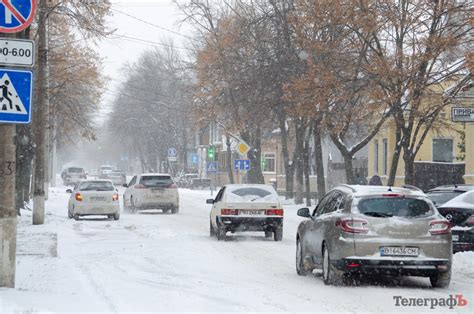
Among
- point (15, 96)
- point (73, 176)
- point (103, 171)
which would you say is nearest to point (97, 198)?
point (15, 96)

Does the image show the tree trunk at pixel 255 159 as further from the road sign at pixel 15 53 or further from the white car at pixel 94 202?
the road sign at pixel 15 53

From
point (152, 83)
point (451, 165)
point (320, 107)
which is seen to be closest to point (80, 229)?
point (320, 107)

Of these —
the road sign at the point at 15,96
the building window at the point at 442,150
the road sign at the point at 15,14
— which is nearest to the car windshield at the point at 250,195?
the road sign at the point at 15,96

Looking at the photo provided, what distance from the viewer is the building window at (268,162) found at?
7356 cm

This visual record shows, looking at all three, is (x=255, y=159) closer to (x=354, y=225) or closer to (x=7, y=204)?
(x=354, y=225)

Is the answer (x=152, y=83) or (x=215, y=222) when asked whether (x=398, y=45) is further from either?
(x=152, y=83)

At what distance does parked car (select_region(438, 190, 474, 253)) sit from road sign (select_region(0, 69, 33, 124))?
29.5 ft

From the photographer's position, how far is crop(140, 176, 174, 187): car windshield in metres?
34.0

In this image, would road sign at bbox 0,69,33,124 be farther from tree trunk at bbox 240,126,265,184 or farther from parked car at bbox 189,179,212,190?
parked car at bbox 189,179,212,190

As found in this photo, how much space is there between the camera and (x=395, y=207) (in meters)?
12.3

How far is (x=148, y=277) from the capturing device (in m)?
12.9

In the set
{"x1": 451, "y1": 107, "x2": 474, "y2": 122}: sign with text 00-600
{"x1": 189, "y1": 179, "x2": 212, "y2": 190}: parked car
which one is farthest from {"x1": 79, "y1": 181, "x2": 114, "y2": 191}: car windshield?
{"x1": 189, "y1": 179, "x2": 212, "y2": 190}: parked car

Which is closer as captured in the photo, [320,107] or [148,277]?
[148,277]

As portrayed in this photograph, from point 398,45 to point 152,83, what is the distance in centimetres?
6050
